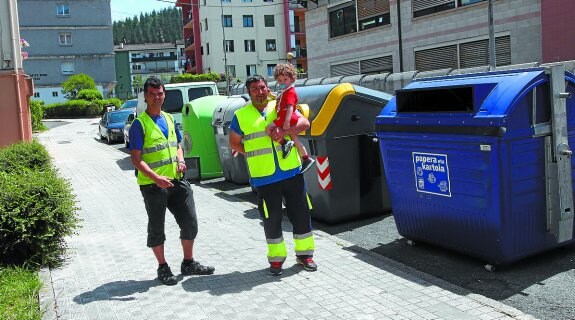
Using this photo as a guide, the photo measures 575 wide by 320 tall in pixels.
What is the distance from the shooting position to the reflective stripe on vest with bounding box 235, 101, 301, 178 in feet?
17.4

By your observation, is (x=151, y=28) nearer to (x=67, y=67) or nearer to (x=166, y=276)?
(x=67, y=67)

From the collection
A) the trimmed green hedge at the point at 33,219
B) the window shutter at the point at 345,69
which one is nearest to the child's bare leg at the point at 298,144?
the trimmed green hedge at the point at 33,219

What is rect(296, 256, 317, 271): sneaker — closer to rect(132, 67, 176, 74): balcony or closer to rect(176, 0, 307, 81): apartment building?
rect(176, 0, 307, 81): apartment building

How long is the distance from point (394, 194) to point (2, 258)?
3851 millimetres

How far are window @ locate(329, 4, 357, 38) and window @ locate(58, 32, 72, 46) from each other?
46.1 metres

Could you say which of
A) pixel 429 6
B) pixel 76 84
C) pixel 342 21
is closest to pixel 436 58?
pixel 429 6

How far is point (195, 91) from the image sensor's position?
14.3m

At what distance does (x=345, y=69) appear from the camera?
95.1 ft

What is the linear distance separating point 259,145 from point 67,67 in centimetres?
6748

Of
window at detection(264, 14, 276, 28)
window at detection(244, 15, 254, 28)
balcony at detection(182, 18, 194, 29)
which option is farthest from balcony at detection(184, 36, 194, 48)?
A: window at detection(264, 14, 276, 28)

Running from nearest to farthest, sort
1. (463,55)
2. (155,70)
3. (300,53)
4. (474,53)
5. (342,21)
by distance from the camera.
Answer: (474,53) < (463,55) < (342,21) < (300,53) < (155,70)

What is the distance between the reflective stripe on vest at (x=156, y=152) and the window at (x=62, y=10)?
67158 millimetres

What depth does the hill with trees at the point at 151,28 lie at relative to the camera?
17638 centimetres

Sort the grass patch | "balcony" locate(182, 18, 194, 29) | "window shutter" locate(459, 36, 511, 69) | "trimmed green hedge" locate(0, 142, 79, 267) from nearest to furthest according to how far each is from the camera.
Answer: the grass patch → "trimmed green hedge" locate(0, 142, 79, 267) → "window shutter" locate(459, 36, 511, 69) → "balcony" locate(182, 18, 194, 29)
